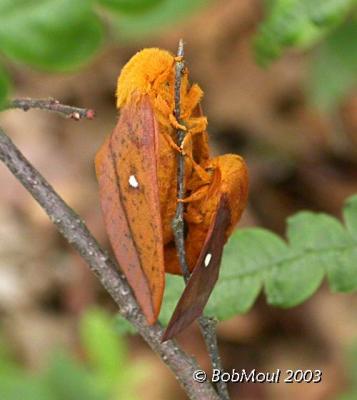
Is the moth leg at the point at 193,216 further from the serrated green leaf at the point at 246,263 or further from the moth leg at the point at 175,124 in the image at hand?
Answer: the serrated green leaf at the point at 246,263

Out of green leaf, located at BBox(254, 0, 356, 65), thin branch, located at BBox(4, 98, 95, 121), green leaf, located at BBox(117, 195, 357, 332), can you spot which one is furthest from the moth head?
green leaf, located at BBox(254, 0, 356, 65)

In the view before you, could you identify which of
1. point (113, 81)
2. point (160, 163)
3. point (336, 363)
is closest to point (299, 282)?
point (160, 163)

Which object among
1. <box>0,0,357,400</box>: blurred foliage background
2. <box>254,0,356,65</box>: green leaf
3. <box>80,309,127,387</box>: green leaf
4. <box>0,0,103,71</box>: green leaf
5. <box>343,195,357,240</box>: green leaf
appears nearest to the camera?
<box>0,0,103,71</box>: green leaf

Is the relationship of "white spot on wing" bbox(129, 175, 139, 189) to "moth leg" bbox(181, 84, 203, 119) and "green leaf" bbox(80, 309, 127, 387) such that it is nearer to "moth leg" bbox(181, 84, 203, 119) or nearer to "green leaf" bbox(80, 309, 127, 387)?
"moth leg" bbox(181, 84, 203, 119)

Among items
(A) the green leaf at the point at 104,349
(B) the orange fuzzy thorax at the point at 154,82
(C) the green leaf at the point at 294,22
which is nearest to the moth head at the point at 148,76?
(B) the orange fuzzy thorax at the point at 154,82

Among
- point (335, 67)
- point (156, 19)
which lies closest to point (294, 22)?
point (335, 67)

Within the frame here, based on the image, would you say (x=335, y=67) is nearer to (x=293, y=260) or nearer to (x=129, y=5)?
(x=293, y=260)
